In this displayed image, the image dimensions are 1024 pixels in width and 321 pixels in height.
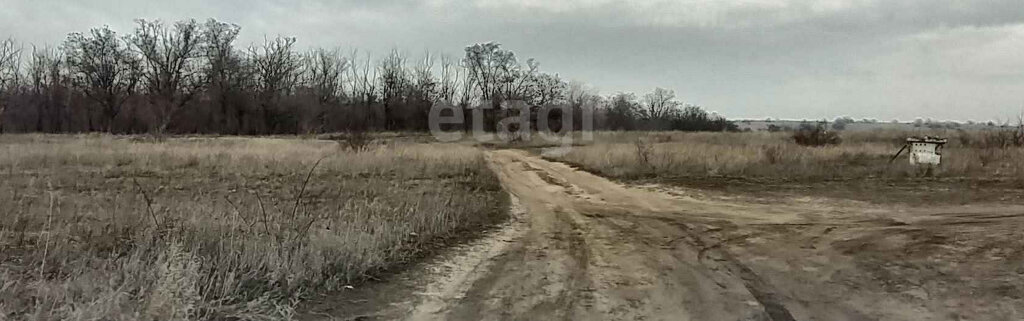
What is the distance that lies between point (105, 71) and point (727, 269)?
61.1 metres

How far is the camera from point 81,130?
5753 cm

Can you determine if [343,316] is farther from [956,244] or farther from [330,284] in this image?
[956,244]

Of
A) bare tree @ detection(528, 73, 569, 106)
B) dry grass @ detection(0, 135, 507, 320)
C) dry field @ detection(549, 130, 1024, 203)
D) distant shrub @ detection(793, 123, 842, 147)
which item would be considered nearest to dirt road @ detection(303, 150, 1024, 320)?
dry grass @ detection(0, 135, 507, 320)

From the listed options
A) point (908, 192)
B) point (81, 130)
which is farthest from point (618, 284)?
point (81, 130)

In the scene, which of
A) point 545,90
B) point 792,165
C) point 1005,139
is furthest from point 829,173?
point 545,90

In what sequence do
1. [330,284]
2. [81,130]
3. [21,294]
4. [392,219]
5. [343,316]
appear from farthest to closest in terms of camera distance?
[81,130] < [392,219] < [330,284] < [343,316] < [21,294]

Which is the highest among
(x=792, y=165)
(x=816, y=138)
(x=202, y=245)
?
(x=816, y=138)

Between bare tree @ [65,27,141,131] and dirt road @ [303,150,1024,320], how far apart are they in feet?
184

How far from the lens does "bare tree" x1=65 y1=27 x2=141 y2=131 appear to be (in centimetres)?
5584

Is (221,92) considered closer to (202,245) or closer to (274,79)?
(274,79)

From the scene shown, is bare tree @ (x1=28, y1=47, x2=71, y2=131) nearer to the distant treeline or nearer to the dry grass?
the distant treeline

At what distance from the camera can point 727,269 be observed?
6.86m

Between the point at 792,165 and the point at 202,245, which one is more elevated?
the point at 202,245

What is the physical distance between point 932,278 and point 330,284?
5447 mm
